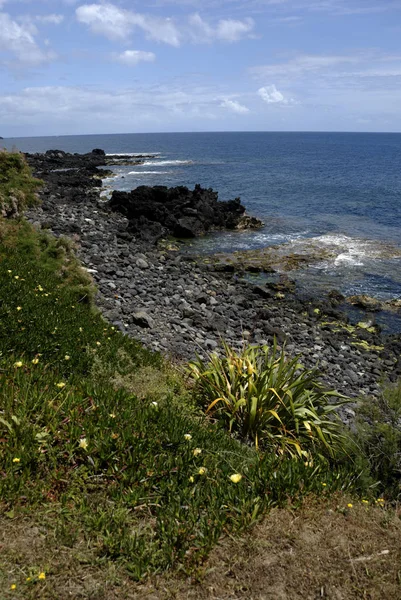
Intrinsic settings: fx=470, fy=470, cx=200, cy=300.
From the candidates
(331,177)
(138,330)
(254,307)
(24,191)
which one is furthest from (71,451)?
(331,177)

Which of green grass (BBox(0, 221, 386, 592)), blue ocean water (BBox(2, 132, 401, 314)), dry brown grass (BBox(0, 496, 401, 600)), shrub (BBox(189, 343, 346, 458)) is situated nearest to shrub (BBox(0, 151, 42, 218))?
green grass (BBox(0, 221, 386, 592))

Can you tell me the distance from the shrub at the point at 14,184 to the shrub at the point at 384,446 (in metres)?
9.92

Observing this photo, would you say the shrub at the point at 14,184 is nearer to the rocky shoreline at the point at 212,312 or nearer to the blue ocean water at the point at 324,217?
the rocky shoreline at the point at 212,312

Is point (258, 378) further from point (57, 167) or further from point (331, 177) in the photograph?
point (331, 177)

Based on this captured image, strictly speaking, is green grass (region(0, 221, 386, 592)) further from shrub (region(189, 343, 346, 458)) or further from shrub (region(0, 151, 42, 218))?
shrub (region(0, 151, 42, 218))

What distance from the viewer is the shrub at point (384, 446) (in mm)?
5238

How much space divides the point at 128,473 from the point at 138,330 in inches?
310

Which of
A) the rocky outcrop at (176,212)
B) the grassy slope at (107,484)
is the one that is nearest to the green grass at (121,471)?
the grassy slope at (107,484)

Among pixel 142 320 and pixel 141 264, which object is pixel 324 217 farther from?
pixel 142 320

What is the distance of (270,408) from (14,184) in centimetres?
1045

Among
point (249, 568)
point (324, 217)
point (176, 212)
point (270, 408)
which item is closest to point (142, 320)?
point (270, 408)

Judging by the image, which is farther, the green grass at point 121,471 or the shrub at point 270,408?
the shrub at point 270,408

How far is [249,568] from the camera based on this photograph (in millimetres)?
3312

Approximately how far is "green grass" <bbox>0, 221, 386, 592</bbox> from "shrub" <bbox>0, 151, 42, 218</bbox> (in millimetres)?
7206
